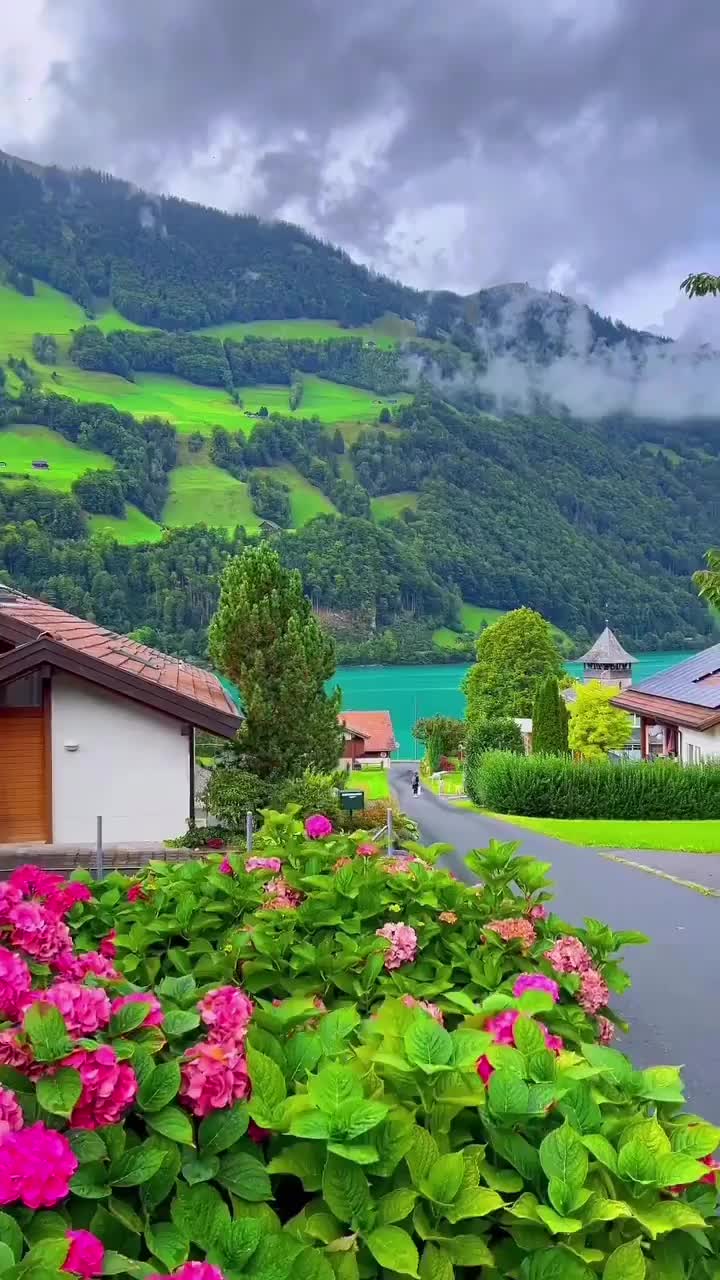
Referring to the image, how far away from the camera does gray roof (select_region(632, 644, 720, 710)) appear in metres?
33.4

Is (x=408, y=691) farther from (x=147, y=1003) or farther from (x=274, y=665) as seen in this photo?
(x=147, y=1003)

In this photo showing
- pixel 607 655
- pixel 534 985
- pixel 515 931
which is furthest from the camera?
pixel 607 655

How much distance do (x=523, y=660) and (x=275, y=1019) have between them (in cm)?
6009

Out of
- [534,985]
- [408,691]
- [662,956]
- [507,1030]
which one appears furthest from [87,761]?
[408,691]

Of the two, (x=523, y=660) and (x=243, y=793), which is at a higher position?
(x=523, y=660)

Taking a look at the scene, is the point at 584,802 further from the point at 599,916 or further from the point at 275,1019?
the point at 275,1019

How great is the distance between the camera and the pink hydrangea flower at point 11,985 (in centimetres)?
301

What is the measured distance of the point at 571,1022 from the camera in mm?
3693

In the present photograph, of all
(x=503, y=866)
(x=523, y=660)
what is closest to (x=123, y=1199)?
(x=503, y=866)

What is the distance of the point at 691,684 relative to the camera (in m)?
35.1

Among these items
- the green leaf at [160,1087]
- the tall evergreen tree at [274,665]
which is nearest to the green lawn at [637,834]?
the tall evergreen tree at [274,665]

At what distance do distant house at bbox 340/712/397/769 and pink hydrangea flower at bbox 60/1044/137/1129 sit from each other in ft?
236

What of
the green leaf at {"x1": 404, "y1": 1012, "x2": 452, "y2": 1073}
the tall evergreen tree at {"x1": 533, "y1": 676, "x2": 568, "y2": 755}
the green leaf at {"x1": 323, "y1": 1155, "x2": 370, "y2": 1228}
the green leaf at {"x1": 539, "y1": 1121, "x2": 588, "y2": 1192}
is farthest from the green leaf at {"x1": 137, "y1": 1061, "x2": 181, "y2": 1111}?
the tall evergreen tree at {"x1": 533, "y1": 676, "x2": 568, "y2": 755}

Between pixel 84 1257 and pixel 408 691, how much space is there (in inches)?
5736
